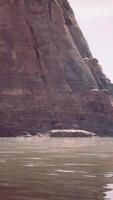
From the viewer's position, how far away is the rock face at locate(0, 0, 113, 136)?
12271 centimetres

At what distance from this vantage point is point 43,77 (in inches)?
5290

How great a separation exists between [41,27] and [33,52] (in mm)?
9461

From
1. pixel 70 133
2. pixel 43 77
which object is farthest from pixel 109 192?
pixel 43 77

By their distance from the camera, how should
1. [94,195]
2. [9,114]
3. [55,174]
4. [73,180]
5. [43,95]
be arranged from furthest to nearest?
[43,95] → [9,114] → [55,174] → [73,180] → [94,195]

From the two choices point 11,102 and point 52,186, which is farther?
point 11,102

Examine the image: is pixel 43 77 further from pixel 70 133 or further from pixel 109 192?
pixel 109 192

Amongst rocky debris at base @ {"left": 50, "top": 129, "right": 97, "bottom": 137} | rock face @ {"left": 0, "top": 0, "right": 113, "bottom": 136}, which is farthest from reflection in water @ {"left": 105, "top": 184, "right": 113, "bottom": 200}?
rock face @ {"left": 0, "top": 0, "right": 113, "bottom": 136}

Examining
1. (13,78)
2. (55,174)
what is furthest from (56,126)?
(55,174)

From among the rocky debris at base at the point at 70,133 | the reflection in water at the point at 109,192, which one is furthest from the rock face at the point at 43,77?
the reflection in water at the point at 109,192

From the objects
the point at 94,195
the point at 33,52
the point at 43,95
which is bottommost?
the point at 94,195

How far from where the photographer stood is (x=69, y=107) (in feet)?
422

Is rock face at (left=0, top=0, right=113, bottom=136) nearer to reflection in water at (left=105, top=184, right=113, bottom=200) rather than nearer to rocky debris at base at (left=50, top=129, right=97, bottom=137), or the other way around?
rocky debris at base at (left=50, top=129, right=97, bottom=137)

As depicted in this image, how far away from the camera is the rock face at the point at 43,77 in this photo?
122706 mm

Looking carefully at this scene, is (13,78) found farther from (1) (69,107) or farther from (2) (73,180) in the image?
(2) (73,180)
